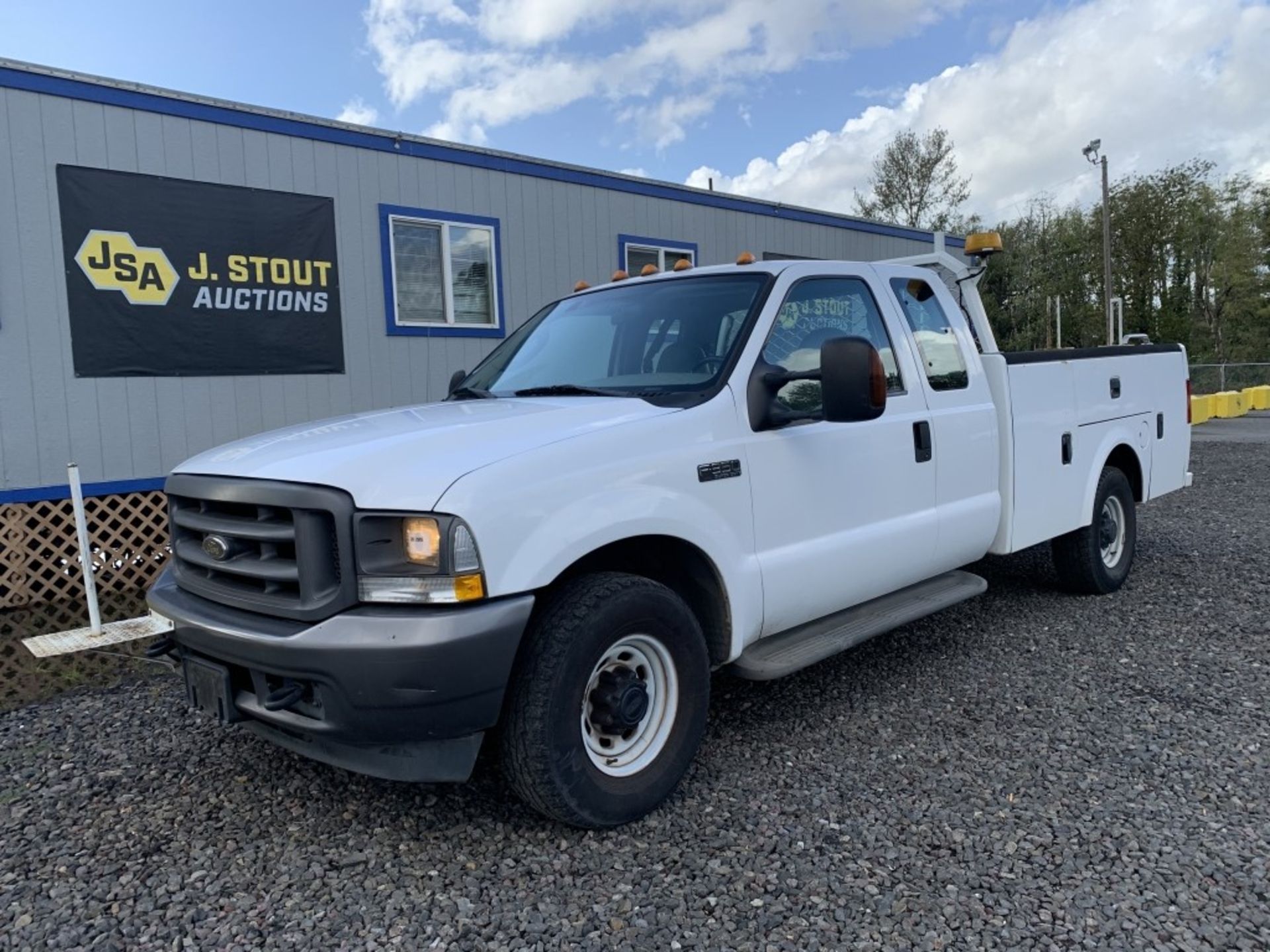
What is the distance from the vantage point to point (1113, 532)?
19.1 ft

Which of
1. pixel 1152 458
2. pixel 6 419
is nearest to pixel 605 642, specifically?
pixel 1152 458

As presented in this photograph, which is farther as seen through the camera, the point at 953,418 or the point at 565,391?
the point at 953,418

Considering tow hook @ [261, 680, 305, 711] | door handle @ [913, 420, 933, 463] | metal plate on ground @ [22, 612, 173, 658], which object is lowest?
metal plate on ground @ [22, 612, 173, 658]

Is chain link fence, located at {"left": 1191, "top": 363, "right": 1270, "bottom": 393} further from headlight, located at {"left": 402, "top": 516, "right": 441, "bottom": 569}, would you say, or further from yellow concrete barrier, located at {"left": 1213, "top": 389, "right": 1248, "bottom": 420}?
headlight, located at {"left": 402, "top": 516, "right": 441, "bottom": 569}

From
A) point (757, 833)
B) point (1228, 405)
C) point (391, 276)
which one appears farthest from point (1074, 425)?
point (1228, 405)

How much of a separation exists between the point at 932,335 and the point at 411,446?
2.85 m

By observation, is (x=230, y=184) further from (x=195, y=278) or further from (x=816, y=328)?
(x=816, y=328)

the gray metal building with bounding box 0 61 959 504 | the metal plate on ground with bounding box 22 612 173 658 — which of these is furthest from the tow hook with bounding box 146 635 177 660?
the gray metal building with bounding box 0 61 959 504

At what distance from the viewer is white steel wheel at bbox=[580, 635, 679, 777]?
295 centimetres

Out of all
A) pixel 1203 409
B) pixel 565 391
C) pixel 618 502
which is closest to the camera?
pixel 618 502

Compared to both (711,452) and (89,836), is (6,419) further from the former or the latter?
(711,452)

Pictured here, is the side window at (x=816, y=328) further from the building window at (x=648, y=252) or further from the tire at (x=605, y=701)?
the building window at (x=648, y=252)

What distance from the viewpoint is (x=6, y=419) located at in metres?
6.35

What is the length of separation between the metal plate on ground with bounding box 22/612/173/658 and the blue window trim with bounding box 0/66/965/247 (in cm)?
383
